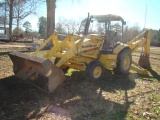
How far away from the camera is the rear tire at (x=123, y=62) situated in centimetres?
905

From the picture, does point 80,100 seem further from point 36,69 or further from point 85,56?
point 85,56

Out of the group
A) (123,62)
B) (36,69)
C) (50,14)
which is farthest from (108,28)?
(50,14)

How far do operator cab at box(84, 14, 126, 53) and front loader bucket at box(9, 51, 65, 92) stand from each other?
10.4 ft

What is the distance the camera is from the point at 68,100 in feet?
18.8

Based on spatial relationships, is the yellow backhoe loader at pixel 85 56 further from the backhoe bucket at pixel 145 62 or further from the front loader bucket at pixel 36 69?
the backhoe bucket at pixel 145 62

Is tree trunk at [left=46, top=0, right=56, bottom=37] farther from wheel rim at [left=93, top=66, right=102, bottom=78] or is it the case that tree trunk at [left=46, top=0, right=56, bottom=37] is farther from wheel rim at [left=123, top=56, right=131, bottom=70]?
wheel rim at [left=93, top=66, right=102, bottom=78]

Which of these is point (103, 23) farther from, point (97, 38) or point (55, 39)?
point (55, 39)

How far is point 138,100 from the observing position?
616 centimetres

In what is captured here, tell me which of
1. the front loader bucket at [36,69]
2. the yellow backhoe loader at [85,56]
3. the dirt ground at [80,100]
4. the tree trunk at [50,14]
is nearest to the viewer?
the dirt ground at [80,100]

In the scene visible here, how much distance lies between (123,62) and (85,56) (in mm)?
2183

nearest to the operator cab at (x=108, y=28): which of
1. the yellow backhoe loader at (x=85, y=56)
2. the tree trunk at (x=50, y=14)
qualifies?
the yellow backhoe loader at (x=85, y=56)

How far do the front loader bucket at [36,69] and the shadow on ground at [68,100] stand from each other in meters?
0.27

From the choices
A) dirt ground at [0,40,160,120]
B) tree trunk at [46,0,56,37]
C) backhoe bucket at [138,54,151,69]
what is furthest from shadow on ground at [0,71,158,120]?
tree trunk at [46,0,56,37]

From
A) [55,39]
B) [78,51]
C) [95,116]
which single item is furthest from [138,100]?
[55,39]
